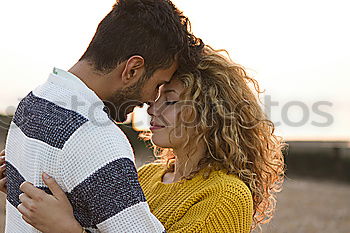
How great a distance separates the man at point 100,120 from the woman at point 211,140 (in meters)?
0.38

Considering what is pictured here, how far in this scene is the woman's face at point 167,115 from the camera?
263 centimetres

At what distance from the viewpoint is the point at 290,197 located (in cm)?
1062

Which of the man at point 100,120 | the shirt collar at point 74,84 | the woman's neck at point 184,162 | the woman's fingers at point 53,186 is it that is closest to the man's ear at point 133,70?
the man at point 100,120

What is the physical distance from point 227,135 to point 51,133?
1028 mm

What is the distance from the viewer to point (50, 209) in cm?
183

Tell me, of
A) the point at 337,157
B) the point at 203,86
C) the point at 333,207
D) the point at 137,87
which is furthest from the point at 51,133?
the point at 337,157

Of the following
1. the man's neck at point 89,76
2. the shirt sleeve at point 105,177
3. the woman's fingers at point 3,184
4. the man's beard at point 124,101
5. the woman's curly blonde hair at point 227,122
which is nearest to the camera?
the shirt sleeve at point 105,177

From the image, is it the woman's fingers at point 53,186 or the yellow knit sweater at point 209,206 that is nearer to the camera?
the woman's fingers at point 53,186

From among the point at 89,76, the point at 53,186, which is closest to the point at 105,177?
the point at 53,186

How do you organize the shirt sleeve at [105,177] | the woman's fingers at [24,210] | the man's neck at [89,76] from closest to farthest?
1. the shirt sleeve at [105,177]
2. the woman's fingers at [24,210]
3. the man's neck at [89,76]

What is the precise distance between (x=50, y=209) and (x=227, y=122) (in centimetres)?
105

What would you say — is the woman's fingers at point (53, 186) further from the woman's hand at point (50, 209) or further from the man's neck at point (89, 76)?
the man's neck at point (89, 76)

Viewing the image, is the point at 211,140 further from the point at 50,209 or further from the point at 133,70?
the point at 50,209

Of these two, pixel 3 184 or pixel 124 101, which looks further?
pixel 3 184
